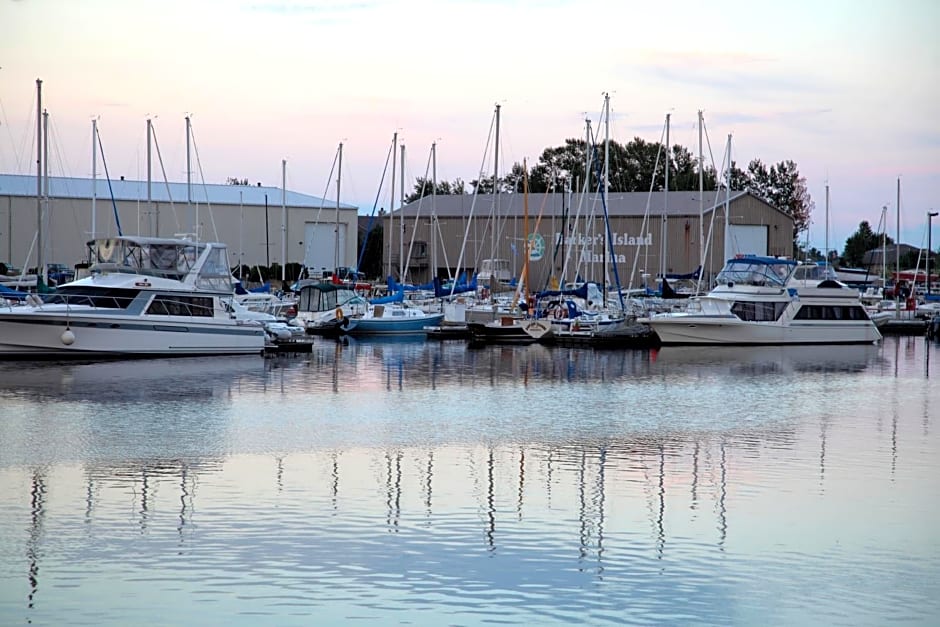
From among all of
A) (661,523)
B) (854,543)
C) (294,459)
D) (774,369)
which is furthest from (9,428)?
(774,369)

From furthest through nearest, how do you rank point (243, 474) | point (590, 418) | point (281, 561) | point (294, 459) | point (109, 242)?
point (109, 242)
point (590, 418)
point (294, 459)
point (243, 474)
point (281, 561)

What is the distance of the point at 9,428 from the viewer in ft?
69.6

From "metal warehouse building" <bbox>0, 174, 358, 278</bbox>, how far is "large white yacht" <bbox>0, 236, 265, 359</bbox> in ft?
113

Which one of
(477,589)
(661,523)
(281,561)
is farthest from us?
(661,523)

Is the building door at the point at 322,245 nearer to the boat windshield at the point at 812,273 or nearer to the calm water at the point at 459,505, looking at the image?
the boat windshield at the point at 812,273

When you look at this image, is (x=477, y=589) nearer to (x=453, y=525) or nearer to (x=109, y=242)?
(x=453, y=525)

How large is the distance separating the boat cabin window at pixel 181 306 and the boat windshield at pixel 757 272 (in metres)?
20.4

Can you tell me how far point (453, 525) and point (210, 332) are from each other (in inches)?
901

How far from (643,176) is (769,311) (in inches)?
2331


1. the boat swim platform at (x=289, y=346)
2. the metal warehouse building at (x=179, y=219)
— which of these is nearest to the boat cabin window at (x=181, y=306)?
the boat swim platform at (x=289, y=346)

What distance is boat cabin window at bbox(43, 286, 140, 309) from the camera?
33594 millimetres

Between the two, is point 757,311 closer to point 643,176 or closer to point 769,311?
point 769,311

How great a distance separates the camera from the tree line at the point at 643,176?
9931 centimetres

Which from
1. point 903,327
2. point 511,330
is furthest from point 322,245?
point 903,327
